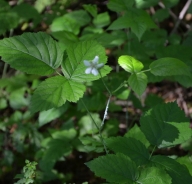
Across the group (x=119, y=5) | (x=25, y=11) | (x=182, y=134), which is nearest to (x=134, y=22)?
(x=119, y=5)

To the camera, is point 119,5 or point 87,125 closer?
point 119,5

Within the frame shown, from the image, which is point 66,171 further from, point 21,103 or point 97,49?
point 97,49

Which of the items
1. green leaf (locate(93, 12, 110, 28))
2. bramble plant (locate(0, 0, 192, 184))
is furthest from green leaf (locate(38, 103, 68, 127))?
green leaf (locate(93, 12, 110, 28))

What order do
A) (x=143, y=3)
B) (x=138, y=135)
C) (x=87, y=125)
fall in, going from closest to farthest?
1. (x=138, y=135)
2. (x=143, y=3)
3. (x=87, y=125)

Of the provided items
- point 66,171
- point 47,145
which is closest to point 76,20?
point 47,145

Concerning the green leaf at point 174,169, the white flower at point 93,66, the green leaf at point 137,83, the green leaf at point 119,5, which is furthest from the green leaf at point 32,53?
the green leaf at point 174,169

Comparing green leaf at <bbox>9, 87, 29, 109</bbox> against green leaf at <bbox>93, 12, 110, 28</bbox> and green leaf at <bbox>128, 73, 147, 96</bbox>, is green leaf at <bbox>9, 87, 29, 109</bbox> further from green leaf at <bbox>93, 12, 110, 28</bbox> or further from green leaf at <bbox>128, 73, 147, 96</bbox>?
green leaf at <bbox>128, 73, 147, 96</bbox>

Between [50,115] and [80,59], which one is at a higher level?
[80,59]

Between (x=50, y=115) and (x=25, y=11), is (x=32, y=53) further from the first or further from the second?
(x=25, y=11)
